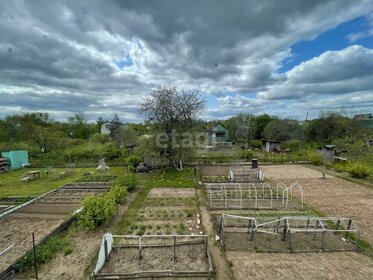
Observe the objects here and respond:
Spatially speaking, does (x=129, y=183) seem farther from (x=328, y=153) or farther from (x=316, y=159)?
(x=328, y=153)

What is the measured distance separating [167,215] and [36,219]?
523cm

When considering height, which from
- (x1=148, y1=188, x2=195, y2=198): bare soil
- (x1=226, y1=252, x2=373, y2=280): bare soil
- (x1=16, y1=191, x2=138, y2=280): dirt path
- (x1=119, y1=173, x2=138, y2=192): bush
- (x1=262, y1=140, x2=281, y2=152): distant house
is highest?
(x1=262, y1=140, x2=281, y2=152): distant house

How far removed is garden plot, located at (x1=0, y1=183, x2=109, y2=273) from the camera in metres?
6.35

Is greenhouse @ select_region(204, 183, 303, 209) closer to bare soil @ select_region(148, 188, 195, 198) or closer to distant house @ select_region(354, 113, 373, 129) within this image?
bare soil @ select_region(148, 188, 195, 198)

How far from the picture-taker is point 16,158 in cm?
1980

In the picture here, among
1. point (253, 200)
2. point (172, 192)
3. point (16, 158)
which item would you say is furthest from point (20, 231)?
point (16, 158)

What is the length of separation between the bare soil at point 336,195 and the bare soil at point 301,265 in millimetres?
1817

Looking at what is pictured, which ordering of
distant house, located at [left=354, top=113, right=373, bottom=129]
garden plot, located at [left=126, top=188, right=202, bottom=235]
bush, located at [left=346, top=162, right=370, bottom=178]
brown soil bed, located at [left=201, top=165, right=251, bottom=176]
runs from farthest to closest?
distant house, located at [left=354, top=113, right=373, bottom=129], brown soil bed, located at [left=201, top=165, right=251, bottom=176], bush, located at [left=346, top=162, right=370, bottom=178], garden plot, located at [left=126, top=188, right=202, bottom=235]

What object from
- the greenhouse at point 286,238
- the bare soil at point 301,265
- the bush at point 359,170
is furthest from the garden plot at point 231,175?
the bare soil at point 301,265

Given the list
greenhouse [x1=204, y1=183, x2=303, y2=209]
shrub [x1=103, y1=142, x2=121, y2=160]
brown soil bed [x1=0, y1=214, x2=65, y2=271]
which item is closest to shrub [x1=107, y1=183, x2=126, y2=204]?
brown soil bed [x1=0, y1=214, x2=65, y2=271]

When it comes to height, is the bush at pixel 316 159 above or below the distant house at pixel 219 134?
below

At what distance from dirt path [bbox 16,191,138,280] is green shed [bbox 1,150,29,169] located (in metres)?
17.3

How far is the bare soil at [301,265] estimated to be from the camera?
16.3ft

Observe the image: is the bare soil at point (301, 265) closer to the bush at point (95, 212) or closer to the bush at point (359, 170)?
the bush at point (95, 212)
